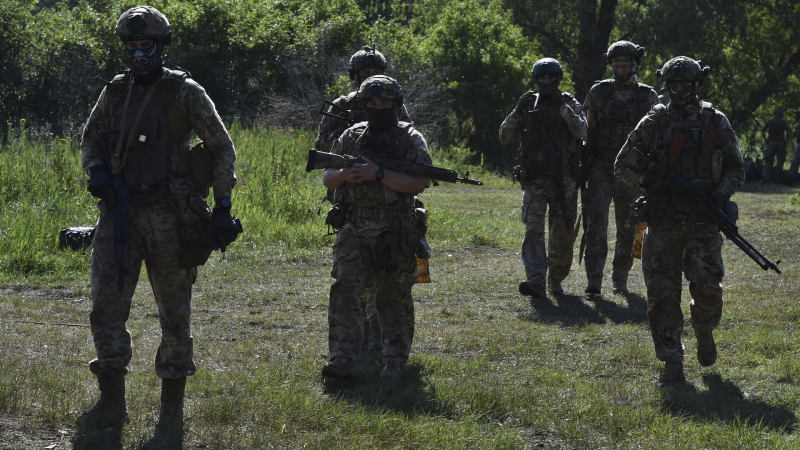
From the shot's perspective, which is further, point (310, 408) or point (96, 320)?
point (310, 408)

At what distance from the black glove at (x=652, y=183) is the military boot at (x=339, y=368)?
2106 millimetres

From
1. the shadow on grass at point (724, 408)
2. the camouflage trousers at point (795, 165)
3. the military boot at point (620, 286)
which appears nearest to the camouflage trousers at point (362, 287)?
the shadow on grass at point (724, 408)

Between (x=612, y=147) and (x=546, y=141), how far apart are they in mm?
699

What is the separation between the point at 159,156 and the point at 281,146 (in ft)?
39.1

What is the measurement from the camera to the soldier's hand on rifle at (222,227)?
4.86 metres

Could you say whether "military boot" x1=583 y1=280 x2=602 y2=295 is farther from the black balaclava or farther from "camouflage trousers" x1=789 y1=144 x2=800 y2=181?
"camouflage trousers" x1=789 y1=144 x2=800 y2=181

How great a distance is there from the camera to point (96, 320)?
4887mm

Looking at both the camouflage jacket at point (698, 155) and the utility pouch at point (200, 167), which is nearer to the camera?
the utility pouch at point (200, 167)

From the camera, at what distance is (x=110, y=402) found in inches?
193

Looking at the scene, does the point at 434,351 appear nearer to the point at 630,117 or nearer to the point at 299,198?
the point at 630,117

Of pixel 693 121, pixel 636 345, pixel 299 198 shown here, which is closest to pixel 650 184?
pixel 693 121

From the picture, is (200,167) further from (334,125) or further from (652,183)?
(652,183)

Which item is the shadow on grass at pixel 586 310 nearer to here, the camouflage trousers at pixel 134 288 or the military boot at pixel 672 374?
the military boot at pixel 672 374

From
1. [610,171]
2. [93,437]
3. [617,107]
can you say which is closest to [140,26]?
[93,437]
